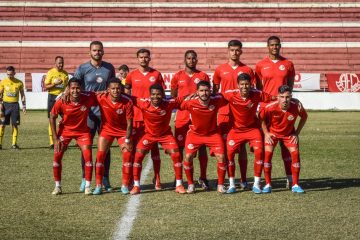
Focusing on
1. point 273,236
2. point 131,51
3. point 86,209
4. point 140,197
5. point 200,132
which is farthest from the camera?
point 131,51

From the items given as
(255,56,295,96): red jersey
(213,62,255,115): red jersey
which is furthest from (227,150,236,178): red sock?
(255,56,295,96): red jersey

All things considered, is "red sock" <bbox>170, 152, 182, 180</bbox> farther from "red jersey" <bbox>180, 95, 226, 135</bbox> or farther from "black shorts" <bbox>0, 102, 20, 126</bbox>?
"black shorts" <bbox>0, 102, 20, 126</bbox>

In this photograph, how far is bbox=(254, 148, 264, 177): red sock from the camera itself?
9844 mm

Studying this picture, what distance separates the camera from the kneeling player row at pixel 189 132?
985 centimetres

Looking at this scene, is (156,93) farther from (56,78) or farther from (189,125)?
(56,78)

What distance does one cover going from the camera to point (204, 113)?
9969 mm

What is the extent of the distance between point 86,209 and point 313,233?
2804 mm

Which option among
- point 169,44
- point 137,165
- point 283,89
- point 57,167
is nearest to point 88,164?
point 57,167

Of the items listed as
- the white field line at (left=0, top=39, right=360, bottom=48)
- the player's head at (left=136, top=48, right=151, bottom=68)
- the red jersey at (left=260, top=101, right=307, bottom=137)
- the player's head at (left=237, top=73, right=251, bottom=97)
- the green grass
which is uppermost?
the white field line at (left=0, top=39, right=360, bottom=48)

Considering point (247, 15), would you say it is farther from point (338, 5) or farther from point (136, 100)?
point (136, 100)

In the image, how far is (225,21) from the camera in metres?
40.0

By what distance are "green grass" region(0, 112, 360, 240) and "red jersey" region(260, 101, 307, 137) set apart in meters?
0.84

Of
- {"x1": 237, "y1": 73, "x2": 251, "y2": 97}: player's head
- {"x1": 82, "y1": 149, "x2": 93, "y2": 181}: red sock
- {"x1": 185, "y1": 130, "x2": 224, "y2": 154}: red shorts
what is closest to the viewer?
{"x1": 82, "y1": 149, "x2": 93, "y2": 181}: red sock

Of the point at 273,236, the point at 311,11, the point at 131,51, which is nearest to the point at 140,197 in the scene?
the point at 273,236
